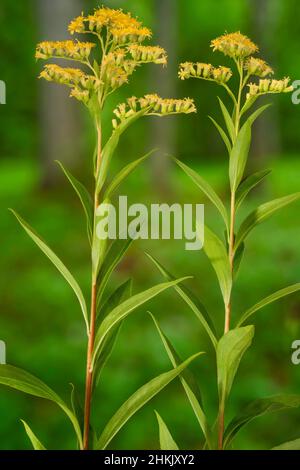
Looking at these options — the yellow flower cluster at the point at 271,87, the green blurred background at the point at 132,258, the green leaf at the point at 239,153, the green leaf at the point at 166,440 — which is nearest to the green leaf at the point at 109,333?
the green leaf at the point at 166,440

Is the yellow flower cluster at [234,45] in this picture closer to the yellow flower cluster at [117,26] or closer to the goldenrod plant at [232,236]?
the goldenrod plant at [232,236]

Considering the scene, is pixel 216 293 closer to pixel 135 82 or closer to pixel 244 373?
pixel 244 373

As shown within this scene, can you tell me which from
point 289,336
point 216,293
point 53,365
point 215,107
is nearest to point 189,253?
point 216,293

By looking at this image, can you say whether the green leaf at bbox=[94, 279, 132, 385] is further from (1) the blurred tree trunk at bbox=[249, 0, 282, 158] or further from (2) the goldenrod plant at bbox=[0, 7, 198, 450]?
(1) the blurred tree trunk at bbox=[249, 0, 282, 158]

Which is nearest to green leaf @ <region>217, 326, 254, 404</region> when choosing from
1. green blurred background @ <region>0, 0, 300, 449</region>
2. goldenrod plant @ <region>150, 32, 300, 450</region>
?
goldenrod plant @ <region>150, 32, 300, 450</region>

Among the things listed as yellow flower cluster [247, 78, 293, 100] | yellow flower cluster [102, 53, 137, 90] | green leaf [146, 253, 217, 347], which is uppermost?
yellow flower cluster [102, 53, 137, 90]

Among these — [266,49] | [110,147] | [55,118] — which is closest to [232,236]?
[110,147]

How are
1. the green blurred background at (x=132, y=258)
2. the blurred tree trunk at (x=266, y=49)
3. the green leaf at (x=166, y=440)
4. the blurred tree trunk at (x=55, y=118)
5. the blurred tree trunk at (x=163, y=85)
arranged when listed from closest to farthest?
the green leaf at (x=166, y=440), the green blurred background at (x=132, y=258), the blurred tree trunk at (x=55, y=118), the blurred tree trunk at (x=163, y=85), the blurred tree trunk at (x=266, y=49)

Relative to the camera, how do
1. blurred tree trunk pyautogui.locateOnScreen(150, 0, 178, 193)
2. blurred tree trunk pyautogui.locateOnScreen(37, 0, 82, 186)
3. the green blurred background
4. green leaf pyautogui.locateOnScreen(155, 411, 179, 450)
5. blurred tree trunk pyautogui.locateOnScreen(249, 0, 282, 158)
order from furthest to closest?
1. blurred tree trunk pyautogui.locateOnScreen(249, 0, 282, 158)
2. blurred tree trunk pyautogui.locateOnScreen(150, 0, 178, 193)
3. blurred tree trunk pyautogui.locateOnScreen(37, 0, 82, 186)
4. the green blurred background
5. green leaf pyautogui.locateOnScreen(155, 411, 179, 450)

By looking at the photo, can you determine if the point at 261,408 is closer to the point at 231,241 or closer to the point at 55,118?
the point at 231,241
